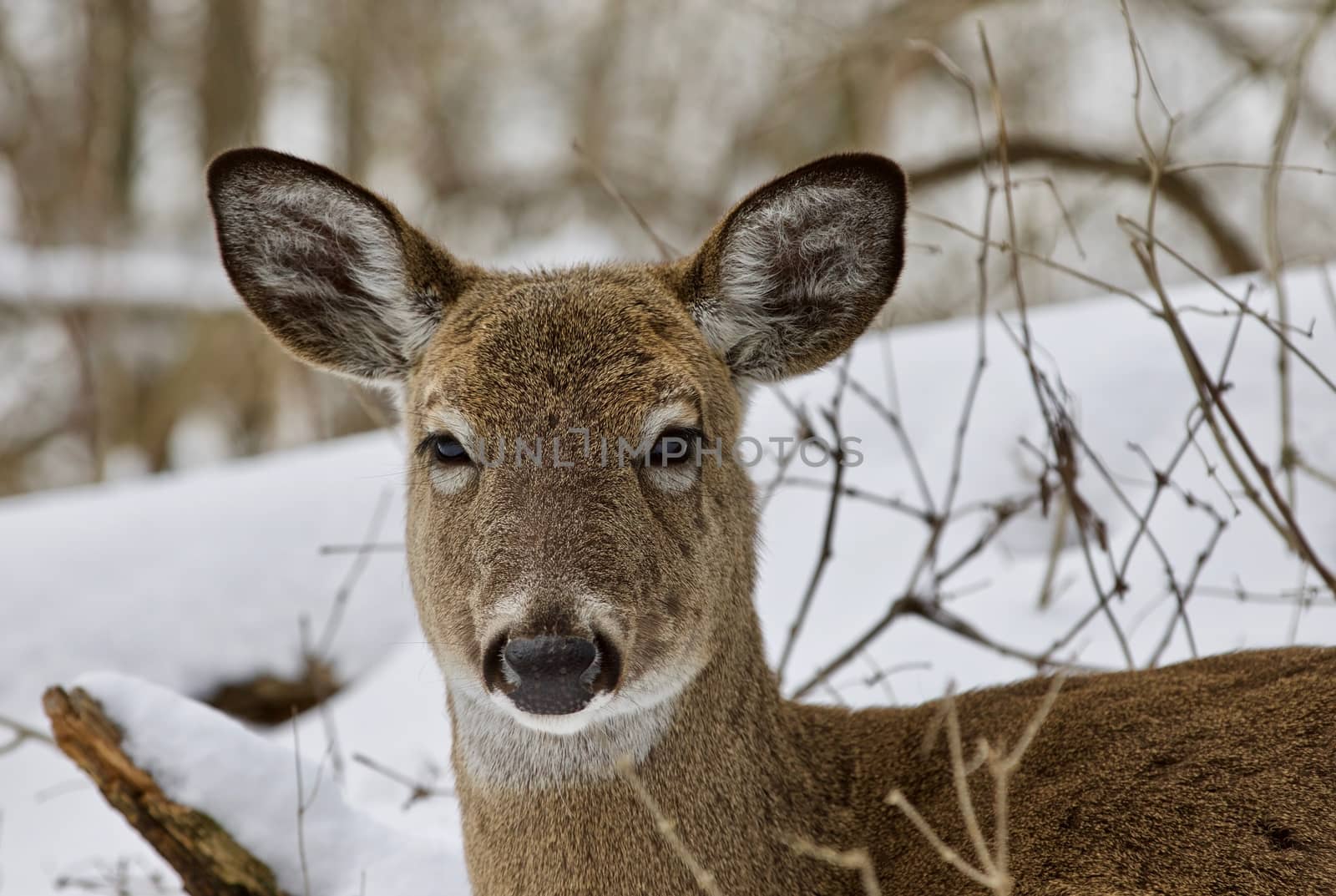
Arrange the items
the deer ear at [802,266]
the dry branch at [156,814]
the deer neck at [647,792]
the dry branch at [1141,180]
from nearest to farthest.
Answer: the deer neck at [647,792], the deer ear at [802,266], the dry branch at [156,814], the dry branch at [1141,180]

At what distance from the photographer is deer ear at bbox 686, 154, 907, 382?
3.15 m

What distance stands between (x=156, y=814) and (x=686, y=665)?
1.60 meters

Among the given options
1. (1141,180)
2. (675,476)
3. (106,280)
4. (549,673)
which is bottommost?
(549,673)

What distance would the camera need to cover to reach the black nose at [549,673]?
2.50 metres

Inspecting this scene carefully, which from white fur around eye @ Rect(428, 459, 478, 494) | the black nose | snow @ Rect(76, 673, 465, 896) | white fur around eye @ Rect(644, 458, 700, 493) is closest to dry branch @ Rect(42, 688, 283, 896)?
snow @ Rect(76, 673, 465, 896)

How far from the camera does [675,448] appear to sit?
9.70 ft

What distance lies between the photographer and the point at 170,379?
41.8ft

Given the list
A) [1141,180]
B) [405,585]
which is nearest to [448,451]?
[405,585]

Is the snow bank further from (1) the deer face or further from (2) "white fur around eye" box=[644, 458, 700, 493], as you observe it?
(2) "white fur around eye" box=[644, 458, 700, 493]

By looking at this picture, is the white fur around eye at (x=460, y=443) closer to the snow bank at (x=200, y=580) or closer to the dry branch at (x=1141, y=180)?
the snow bank at (x=200, y=580)

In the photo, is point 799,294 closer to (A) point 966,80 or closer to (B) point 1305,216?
(A) point 966,80

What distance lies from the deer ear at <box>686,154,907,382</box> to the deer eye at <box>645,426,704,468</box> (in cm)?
39

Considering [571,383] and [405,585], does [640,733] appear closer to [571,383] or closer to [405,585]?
[571,383]

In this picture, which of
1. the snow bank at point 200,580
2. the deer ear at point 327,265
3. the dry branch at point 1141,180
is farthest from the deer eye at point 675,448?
the dry branch at point 1141,180
